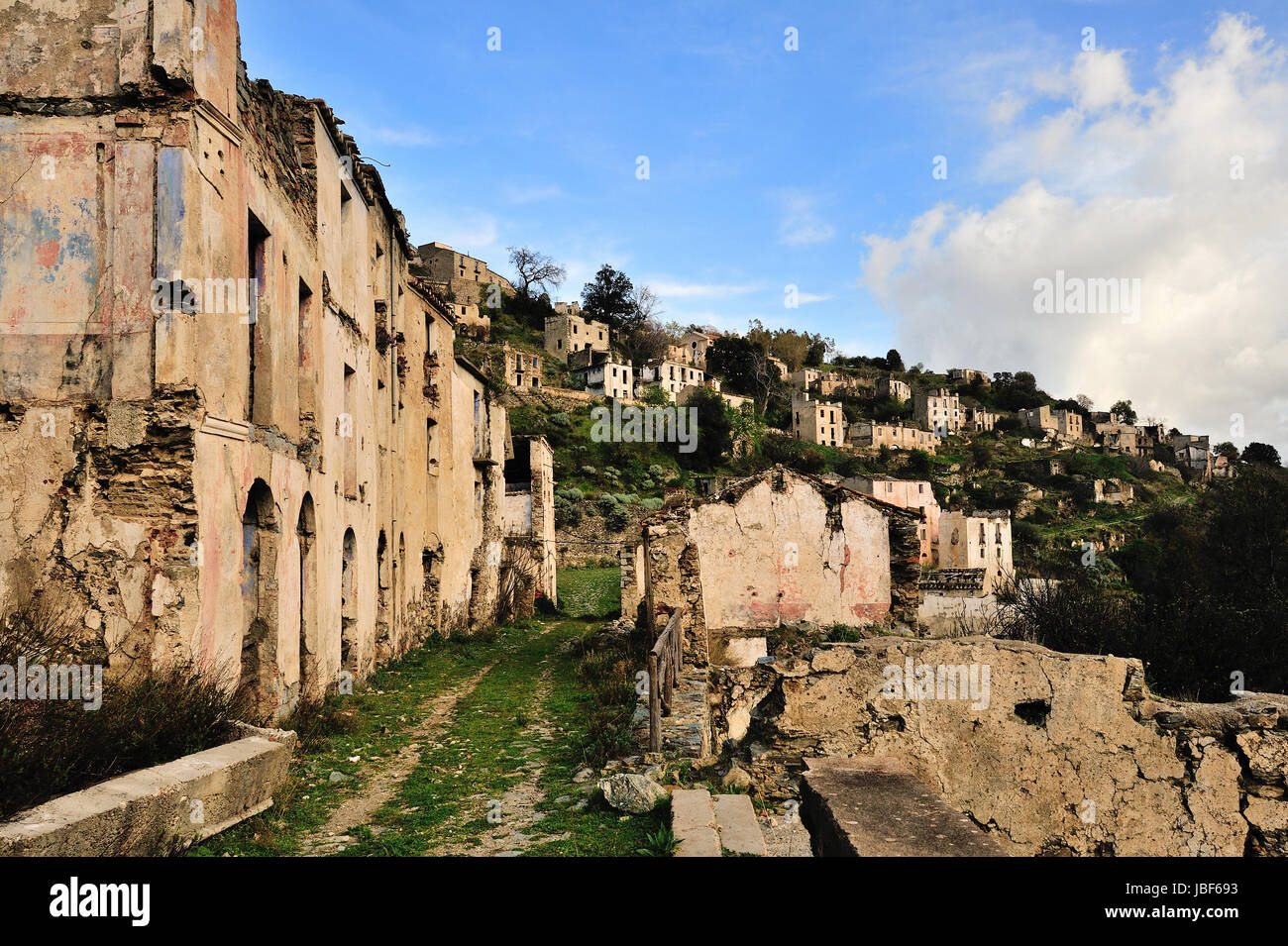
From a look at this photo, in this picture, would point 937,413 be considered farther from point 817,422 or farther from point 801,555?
point 801,555

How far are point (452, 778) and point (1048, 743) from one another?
650 cm

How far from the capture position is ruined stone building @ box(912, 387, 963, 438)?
116312 mm

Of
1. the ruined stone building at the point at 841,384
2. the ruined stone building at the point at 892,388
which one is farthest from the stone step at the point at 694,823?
the ruined stone building at the point at 892,388

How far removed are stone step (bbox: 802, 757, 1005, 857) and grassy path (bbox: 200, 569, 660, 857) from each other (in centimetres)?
155

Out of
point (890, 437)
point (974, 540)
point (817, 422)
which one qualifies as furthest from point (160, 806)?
point (890, 437)

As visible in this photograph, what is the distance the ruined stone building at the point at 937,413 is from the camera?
116312 millimetres

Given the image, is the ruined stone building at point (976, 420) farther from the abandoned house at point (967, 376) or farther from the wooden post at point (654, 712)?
the wooden post at point (654, 712)

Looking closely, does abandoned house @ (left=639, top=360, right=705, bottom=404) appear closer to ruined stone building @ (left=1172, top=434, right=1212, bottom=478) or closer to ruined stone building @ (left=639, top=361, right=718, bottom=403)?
ruined stone building @ (left=639, top=361, right=718, bottom=403)

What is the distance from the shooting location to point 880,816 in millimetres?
5148

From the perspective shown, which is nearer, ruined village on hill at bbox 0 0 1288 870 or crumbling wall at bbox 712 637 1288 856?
ruined village on hill at bbox 0 0 1288 870

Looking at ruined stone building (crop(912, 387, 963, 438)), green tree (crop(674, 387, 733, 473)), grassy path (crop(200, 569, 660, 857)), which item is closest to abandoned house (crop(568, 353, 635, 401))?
green tree (crop(674, 387, 733, 473))

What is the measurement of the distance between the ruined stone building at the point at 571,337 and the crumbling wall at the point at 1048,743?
8259cm
